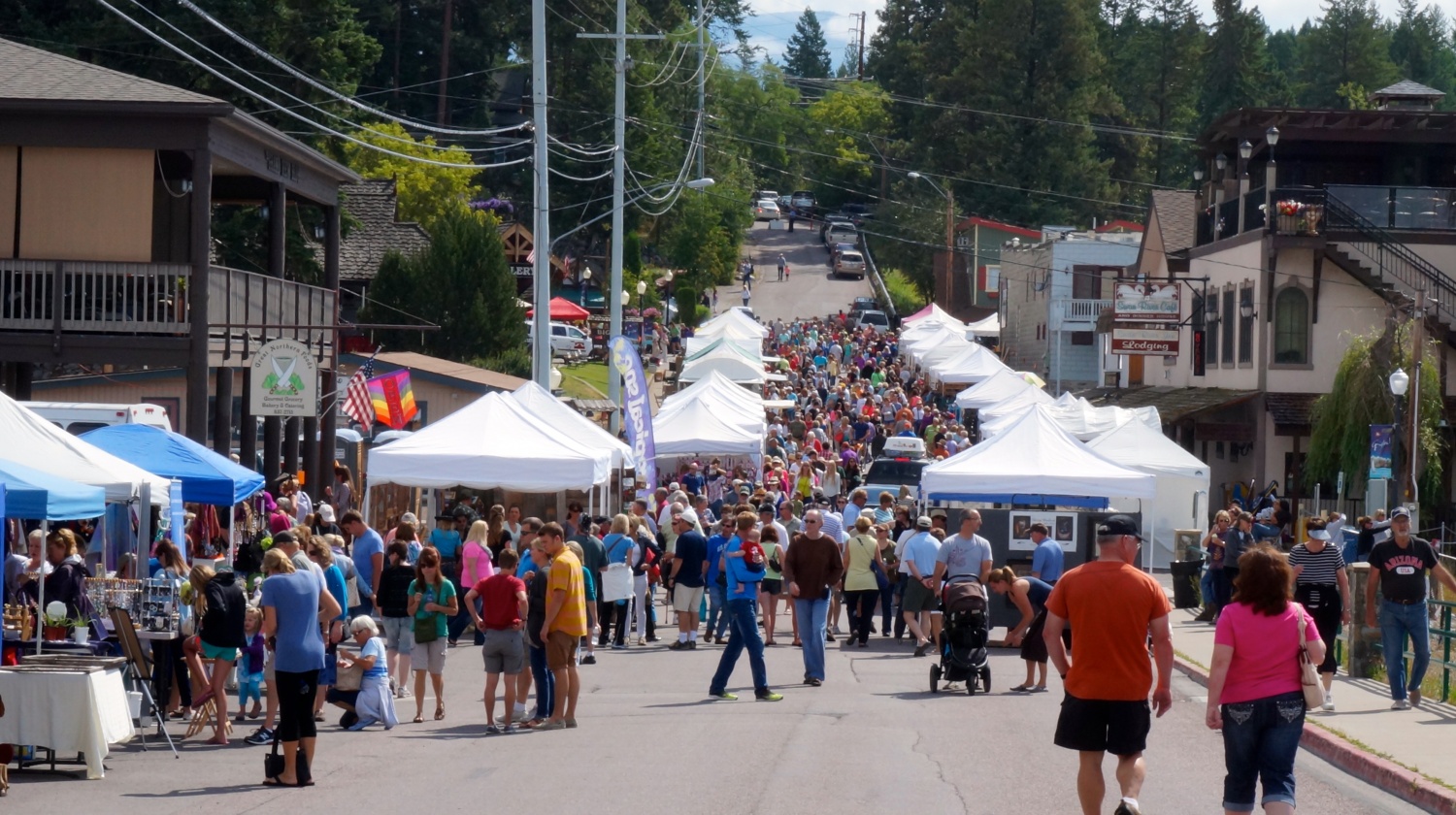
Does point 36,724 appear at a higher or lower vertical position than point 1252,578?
lower

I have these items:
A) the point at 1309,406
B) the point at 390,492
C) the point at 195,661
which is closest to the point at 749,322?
the point at 1309,406

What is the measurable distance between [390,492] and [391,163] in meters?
31.3

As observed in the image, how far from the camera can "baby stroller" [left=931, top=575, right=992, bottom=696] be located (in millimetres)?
16578

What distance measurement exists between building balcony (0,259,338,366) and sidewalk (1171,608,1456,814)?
14674 mm

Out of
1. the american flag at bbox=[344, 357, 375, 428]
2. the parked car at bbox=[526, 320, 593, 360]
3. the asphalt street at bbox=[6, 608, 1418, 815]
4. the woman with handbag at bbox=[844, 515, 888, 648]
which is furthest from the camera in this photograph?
the parked car at bbox=[526, 320, 593, 360]

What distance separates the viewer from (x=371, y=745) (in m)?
13.2

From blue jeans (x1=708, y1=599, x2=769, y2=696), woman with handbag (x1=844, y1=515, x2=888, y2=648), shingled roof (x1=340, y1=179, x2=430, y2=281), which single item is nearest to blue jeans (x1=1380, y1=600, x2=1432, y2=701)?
blue jeans (x1=708, y1=599, x2=769, y2=696)

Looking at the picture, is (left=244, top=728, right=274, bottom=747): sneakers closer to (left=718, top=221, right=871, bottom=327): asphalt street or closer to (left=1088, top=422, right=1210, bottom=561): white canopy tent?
(left=1088, top=422, right=1210, bottom=561): white canopy tent

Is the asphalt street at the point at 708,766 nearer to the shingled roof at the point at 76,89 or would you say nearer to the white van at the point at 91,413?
the white van at the point at 91,413

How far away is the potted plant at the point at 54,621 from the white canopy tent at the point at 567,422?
10795 mm

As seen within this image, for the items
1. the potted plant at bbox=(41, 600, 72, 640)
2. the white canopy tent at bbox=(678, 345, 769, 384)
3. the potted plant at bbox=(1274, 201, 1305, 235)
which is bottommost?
the potted plant at bbox=(41, 600, 72, 640)

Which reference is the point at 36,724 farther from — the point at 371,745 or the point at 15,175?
the point at 15,175

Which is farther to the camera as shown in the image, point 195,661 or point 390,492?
point 390,492

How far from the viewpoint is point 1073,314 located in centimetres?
6078
